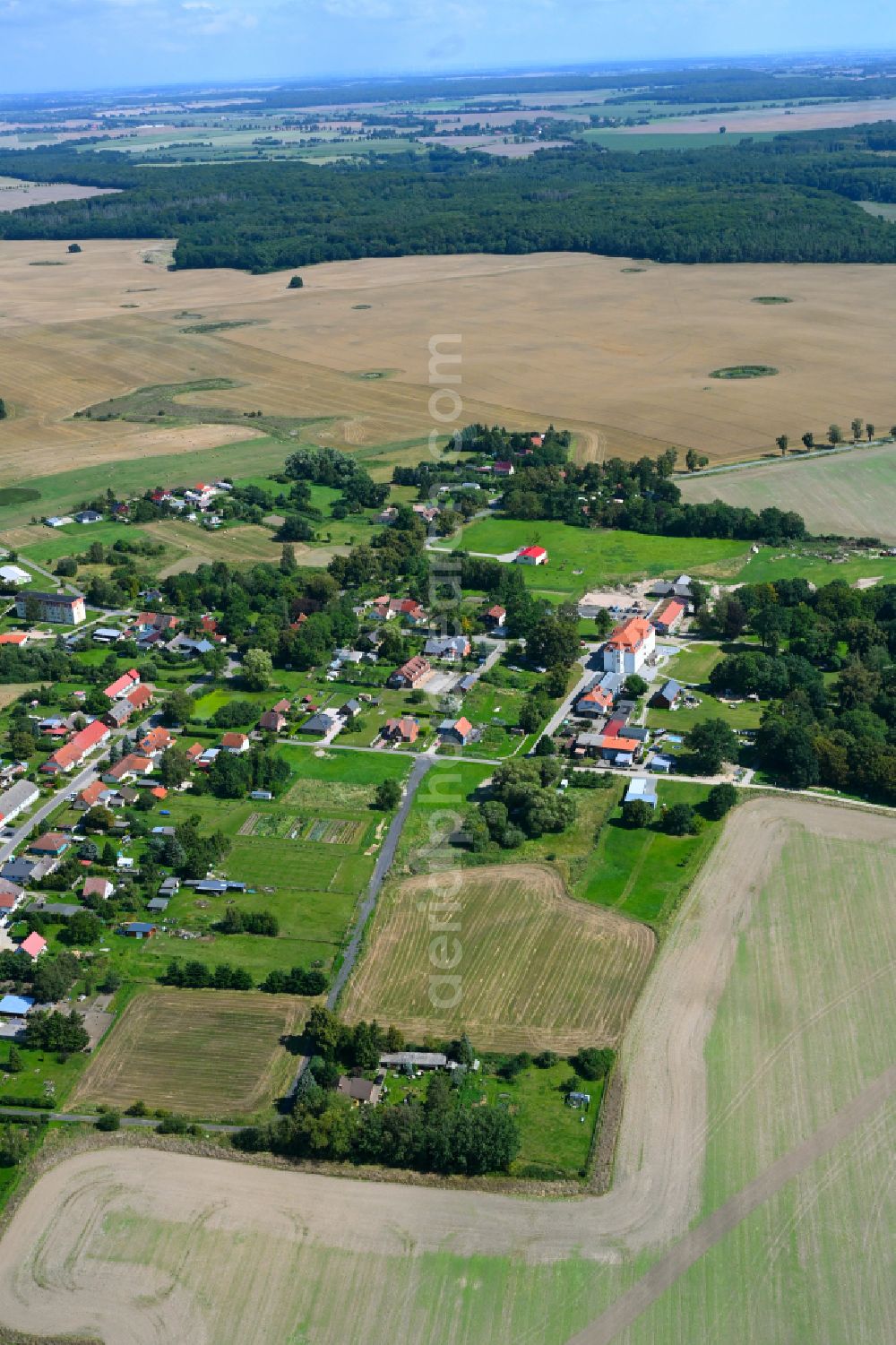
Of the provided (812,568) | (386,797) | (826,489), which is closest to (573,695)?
(386,797)

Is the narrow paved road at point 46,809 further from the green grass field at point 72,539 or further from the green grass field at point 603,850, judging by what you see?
the green grass field at point 72,539

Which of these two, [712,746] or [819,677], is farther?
[819,677]

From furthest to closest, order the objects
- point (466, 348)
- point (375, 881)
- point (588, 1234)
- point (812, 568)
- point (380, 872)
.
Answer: point (466, 348) < point (812, 568) < point (380, 872) < point (375, 881) < point (588, 1234)

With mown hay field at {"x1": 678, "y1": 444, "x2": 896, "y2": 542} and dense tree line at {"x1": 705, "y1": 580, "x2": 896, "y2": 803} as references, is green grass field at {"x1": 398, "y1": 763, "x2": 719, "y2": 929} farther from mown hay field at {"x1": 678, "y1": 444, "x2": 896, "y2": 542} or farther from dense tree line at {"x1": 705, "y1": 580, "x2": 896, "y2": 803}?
mown hay field at {"x1": 678, "y1": 444, "x2": 896, "y2": 542}

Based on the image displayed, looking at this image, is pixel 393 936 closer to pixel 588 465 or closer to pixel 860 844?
pixel 860 844

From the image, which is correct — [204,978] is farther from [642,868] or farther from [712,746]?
[712,746]

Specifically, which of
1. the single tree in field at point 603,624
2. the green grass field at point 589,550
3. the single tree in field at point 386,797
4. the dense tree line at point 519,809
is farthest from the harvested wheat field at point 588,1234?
the green grass field at point 589,550
